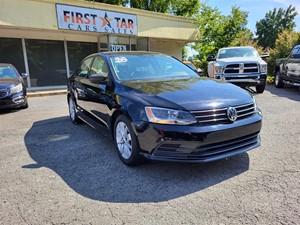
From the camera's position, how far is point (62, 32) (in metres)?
12.6

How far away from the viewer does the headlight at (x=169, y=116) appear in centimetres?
280

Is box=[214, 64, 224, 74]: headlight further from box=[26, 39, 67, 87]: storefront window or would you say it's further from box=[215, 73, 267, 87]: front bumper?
box=[26, 39, 67, 87]: storefront window

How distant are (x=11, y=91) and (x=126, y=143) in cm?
556

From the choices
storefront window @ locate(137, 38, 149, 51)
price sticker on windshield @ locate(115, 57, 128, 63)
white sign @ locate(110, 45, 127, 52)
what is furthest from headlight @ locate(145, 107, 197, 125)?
storefront window @ locate(137, 38, 149, 51)

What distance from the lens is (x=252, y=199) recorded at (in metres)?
2.54

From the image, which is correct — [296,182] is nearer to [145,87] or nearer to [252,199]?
[252,199]

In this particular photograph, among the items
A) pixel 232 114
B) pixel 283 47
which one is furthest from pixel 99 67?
pixel 283 47

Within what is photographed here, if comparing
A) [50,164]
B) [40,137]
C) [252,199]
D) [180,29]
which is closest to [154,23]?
[180,29]

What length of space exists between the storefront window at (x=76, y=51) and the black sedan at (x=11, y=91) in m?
5.89

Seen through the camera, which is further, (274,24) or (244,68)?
(274,24)

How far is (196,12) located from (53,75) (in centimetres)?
1762

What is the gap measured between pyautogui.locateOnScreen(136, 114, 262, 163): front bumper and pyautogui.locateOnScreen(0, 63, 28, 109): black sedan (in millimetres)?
5817

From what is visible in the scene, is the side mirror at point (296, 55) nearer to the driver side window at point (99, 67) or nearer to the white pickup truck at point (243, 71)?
the white pickup truck at point (243, 71)

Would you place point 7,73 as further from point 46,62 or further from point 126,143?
point 126,143
